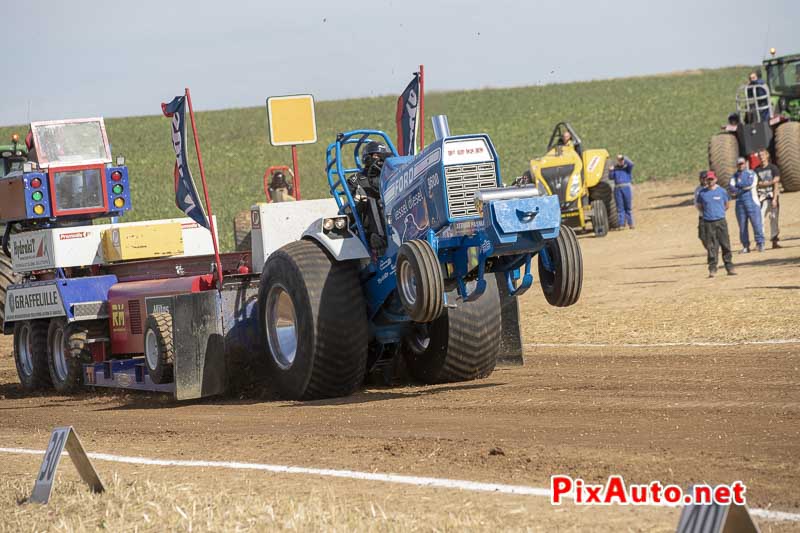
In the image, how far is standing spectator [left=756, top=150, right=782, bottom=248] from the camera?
20.5 meters

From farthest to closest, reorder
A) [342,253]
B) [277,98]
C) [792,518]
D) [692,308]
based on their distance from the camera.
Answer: [692,308] < [277,98] < [342,253] < [792,518]

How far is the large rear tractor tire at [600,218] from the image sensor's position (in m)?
26.2

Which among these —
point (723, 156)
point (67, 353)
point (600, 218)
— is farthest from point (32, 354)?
point (723, 156)

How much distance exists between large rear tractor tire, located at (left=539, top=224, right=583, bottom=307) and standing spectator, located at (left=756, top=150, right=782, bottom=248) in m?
12.6

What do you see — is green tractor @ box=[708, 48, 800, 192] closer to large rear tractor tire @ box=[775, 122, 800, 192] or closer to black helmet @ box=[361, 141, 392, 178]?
large rear tractor tire @ box=[775, 122, 800, 192]

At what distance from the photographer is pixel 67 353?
12.7 meters

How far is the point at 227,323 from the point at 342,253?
1599 mm

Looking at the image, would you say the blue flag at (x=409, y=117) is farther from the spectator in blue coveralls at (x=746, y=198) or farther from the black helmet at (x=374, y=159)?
the spectator in blue coveralls at (x=746, y=198)

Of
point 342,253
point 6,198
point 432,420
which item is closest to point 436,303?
point 432,420

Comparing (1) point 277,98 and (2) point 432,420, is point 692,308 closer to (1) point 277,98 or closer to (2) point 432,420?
(1) point 277,98

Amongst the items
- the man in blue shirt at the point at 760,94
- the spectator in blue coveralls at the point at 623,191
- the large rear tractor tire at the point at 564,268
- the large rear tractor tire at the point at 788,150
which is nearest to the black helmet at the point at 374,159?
the large rear tractor tire at the point at 564,268

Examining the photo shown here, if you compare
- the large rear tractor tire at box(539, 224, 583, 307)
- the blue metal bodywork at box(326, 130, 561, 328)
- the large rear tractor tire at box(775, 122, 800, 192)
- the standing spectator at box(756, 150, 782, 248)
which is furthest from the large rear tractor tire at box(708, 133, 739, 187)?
the large rear tractor tire at box(539, 224, 583, 307)

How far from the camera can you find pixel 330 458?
24.1 feet

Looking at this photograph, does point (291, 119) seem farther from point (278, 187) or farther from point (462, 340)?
point (462, 340)
